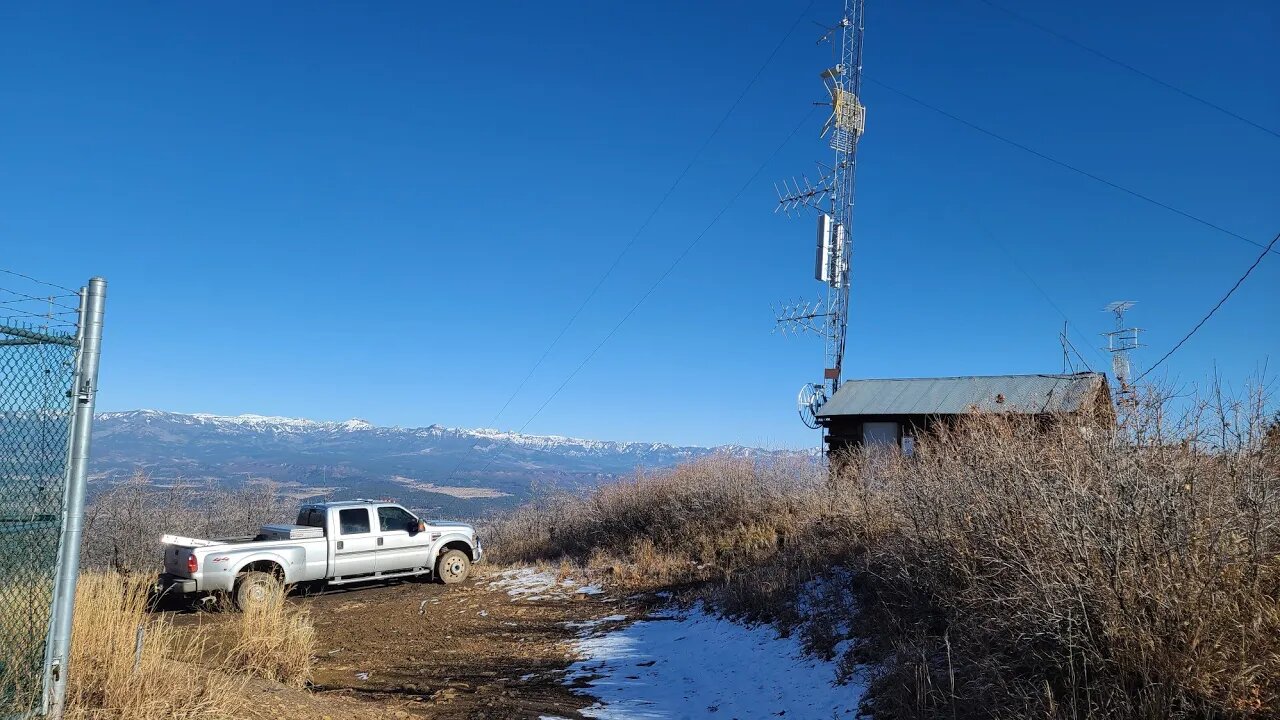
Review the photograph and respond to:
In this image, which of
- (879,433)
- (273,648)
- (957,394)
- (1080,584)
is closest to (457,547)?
(273,648)

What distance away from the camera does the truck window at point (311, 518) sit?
14.0 metres

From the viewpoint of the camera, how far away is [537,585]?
1521 centimetres

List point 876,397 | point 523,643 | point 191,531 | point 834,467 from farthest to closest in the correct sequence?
point 191,531 < point 876,397 < point 834,467 < point 523,643

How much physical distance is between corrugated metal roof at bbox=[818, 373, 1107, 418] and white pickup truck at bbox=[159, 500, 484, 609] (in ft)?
38.2

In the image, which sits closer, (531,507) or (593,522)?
(593,522)

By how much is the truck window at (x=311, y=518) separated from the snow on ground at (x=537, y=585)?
3493 mm

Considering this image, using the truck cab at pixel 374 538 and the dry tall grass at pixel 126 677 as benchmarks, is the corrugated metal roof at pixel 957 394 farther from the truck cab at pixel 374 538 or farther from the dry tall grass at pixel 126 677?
the dry tall grass at pixel 126 677

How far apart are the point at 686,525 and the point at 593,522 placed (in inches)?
153

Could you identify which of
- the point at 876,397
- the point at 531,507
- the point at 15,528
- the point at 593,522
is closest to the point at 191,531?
the point at 531,507

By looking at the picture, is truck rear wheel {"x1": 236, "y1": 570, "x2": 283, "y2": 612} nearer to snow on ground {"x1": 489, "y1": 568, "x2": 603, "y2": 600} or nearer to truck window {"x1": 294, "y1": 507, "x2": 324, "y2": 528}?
truck window {"x1": 294, "y1": 507, "x2": 324, "y2": 528}

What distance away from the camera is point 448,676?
8.72 meters

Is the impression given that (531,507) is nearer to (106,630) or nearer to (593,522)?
(593,522)

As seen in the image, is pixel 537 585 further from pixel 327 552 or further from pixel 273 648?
pixel 273 648

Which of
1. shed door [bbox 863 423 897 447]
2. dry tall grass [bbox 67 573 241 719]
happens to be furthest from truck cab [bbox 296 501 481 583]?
shed door [bbox 863 423 897 447]
